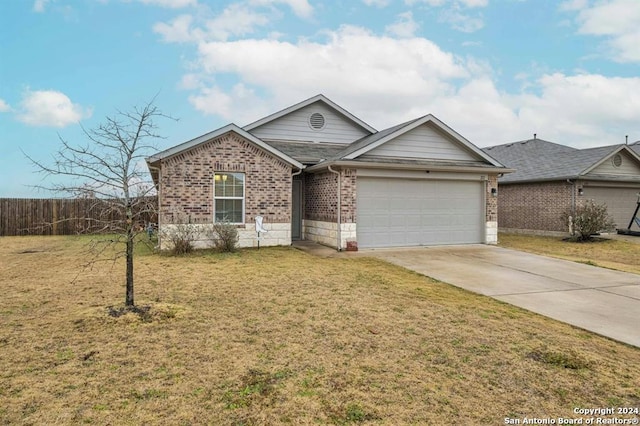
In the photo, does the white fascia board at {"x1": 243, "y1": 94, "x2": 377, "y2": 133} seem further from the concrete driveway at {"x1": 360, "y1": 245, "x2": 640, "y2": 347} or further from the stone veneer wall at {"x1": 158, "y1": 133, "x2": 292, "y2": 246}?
the concrete driveway at {"x1": 360, "y1": 245, "x2": 640, "y2": 347}

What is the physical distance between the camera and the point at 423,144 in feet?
47.2

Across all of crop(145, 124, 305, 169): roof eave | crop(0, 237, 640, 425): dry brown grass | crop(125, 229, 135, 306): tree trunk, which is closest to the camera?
crop(0, 237, 640, 425): dry brown grass

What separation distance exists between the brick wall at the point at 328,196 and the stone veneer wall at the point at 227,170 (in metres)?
1.34

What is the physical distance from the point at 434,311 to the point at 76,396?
4.68 meters

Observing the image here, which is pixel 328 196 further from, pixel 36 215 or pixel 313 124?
pixel 36 215

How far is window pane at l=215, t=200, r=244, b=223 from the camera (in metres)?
12.9

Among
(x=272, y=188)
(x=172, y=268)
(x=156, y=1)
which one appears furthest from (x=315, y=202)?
(x=156, y=1)

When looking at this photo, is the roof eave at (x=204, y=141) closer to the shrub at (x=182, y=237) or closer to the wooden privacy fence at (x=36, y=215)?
the shrub at (x=182, y=237)

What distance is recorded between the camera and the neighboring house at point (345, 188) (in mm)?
12570

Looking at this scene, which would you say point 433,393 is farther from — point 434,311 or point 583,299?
point 583,299

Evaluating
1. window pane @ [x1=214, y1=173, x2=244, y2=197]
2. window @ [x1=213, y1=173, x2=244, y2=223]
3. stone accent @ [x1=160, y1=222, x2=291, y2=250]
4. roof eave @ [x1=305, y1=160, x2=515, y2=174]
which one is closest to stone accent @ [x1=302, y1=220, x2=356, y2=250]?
stone accent @ [x1=160, y1=222, x2=291, y2=250]

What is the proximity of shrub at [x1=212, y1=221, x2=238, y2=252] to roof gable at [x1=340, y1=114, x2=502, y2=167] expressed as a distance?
4.52m

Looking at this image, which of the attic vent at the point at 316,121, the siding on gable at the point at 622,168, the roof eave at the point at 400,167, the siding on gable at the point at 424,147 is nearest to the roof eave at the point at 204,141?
the roof eave at the point at 400,167

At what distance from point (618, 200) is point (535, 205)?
4.01 m
